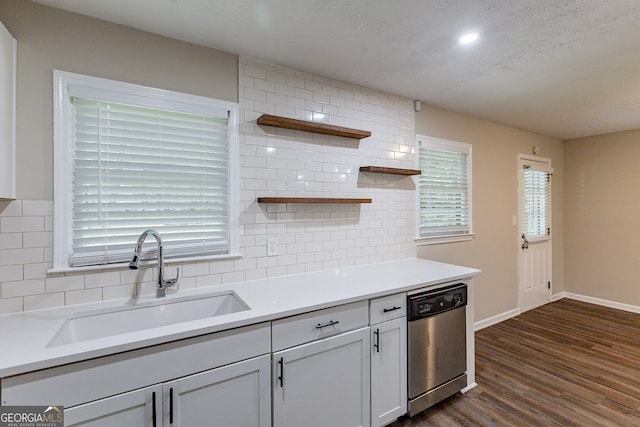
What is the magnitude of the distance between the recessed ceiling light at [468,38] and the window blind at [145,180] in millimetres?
1559

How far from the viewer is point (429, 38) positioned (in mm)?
1844

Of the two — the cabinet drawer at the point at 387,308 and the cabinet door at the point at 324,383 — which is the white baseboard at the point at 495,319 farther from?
the cabinet door at the point at 324,383

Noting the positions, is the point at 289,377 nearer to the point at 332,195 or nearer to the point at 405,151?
the point at 332,195

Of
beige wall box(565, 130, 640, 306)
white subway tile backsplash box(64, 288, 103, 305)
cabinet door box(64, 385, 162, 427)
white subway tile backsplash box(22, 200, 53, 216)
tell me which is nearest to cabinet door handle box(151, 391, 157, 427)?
cabinet door box(64, 385, 162, 427)

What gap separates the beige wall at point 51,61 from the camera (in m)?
1.49

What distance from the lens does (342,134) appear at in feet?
7.77

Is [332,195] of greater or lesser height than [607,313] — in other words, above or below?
above

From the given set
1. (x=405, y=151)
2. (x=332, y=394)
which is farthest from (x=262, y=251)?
(x=405, y=151)

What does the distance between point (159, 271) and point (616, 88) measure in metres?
3.81

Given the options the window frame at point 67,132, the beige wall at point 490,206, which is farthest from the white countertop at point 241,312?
the beige wall at point 490,206

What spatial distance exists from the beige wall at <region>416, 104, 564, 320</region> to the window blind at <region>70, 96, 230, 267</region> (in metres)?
2.01

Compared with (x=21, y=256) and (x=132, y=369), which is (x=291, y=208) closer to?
Answer: (x=132, y=369)

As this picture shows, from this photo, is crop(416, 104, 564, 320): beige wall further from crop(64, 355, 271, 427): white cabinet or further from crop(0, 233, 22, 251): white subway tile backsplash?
crop(0, 233, 22, 251): white subway tile backsplash

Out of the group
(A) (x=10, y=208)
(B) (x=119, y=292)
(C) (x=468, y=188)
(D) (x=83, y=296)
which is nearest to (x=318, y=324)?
(B) (x=119, y=292)
